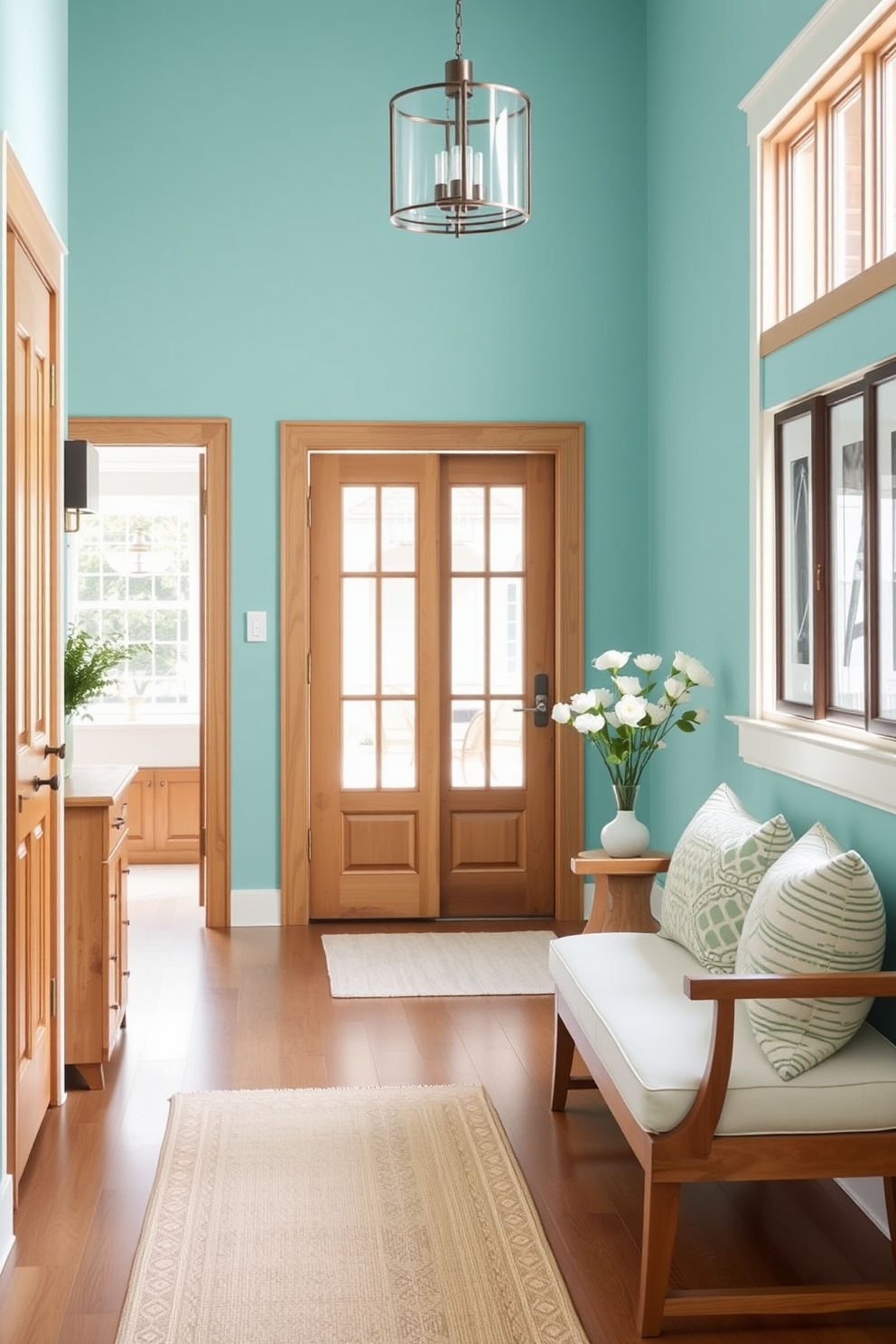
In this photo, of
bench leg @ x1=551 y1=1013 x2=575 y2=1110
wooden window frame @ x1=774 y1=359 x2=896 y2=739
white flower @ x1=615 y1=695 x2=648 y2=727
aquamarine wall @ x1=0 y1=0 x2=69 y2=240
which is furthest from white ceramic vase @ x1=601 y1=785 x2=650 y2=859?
aquamarine wall @ x1=0 y1=0 x2=69 y2=240

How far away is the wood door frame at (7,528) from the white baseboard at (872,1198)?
1880 mm

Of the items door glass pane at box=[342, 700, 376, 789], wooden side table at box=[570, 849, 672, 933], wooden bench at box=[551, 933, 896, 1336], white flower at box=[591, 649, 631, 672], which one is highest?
white flower at box=[591, 649, 631, 672]

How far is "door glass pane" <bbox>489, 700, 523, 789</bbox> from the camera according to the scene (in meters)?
6.09

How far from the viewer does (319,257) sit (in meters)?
5.83

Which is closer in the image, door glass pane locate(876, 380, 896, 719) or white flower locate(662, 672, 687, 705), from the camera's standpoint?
door glass pane locate(876, 380, 896, 719)

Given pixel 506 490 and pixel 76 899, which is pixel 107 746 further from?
pixel 76 899

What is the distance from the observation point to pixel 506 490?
239 inches

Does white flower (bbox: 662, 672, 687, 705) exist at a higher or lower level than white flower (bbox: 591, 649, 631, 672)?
lower

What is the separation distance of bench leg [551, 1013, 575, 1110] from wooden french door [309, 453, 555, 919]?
2.37 m

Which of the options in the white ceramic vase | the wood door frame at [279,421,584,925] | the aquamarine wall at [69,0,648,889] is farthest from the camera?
the wood door frame at [279,421,584,925]

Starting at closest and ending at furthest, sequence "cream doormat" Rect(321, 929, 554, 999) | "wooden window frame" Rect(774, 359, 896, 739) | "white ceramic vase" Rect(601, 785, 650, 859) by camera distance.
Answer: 1. "wooden window frame" Rect(774, 359, 896, 739)
2. "white ceramic vase" Rect(601, 785, 650, 859)
3. "cream doormat" Rect(321, 929, 554, 999)

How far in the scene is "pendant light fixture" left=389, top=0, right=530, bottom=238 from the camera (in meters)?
3.04

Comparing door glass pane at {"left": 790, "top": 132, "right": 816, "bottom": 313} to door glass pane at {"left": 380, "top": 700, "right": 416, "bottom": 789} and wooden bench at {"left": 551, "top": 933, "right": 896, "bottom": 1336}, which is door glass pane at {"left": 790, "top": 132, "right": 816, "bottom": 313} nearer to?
wooden bench at {"left": 551, "top": 933, "right": 896, "bottom": 1336}

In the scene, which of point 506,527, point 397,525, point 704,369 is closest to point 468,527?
point 506,527
